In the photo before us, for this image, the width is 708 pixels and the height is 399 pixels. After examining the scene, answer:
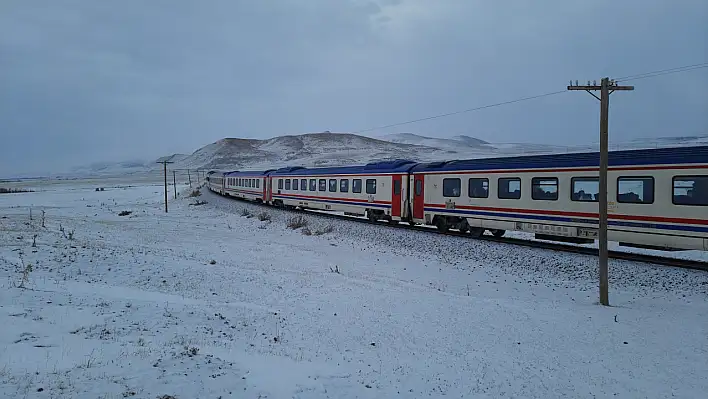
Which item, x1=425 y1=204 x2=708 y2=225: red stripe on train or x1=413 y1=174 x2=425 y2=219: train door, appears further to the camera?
x1=413 y1=174 x2=425 y2=219: train door

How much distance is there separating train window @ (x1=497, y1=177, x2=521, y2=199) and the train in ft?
0.12

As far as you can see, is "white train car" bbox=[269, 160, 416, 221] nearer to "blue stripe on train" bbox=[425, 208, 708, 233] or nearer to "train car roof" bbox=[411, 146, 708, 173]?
"train car roof" bbox=[411, 146, 708, 173]

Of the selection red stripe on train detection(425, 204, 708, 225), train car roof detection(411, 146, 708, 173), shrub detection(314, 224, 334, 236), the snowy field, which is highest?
train car roof detection(411, 146, 708, 173)

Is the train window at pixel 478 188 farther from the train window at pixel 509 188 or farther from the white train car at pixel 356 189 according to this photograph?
the white train car at pixel 356 189

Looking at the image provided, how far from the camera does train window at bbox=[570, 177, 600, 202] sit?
16156mm

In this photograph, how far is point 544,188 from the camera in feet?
58.4

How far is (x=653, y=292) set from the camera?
12219 millimetres

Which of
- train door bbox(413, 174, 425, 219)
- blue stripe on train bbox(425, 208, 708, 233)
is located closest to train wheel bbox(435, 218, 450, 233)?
blue stripe on train bbox(425, 208, 708, 233)

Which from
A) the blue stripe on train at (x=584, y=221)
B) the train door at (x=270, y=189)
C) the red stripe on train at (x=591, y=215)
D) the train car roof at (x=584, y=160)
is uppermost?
the train car roof at (x=584, y=160)

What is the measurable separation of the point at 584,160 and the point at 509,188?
3141 millimetres

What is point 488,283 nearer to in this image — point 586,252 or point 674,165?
point 586,252

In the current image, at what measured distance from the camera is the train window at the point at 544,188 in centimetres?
1744

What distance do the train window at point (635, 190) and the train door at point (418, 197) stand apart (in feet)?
30.8

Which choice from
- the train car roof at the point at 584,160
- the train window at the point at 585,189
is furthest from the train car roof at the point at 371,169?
the train window at the point at 585,189
